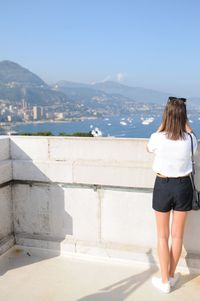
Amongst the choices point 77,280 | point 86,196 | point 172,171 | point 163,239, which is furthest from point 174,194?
point 77,280

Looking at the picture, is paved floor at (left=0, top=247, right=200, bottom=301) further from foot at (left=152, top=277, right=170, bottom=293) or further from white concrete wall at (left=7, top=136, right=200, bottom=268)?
white concrete wall at (left=7, top=136, right=200, bottom=268)

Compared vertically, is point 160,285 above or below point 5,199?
below

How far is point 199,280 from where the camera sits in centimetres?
363

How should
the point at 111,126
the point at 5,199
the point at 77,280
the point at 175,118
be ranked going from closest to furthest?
1. the point at 175,118
2. the point at 77,280
3. the point at 5,199
4. the point at 111,126

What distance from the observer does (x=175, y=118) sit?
311cm

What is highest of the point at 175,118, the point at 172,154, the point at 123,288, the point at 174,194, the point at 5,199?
the point at 175,118

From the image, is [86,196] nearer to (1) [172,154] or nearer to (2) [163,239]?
(2) [163,239]

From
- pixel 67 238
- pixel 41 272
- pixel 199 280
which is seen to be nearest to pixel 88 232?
pixel 67 238

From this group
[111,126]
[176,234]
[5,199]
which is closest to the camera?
[176,234]

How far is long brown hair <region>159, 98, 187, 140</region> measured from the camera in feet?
10.2

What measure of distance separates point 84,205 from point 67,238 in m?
0.48

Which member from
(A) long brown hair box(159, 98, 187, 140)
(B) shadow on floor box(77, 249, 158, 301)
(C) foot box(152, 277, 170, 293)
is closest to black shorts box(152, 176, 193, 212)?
(A) long brown hair box(159, 98, 187, 140)

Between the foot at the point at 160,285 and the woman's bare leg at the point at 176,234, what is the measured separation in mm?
158

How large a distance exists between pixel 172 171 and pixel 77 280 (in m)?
1.49
